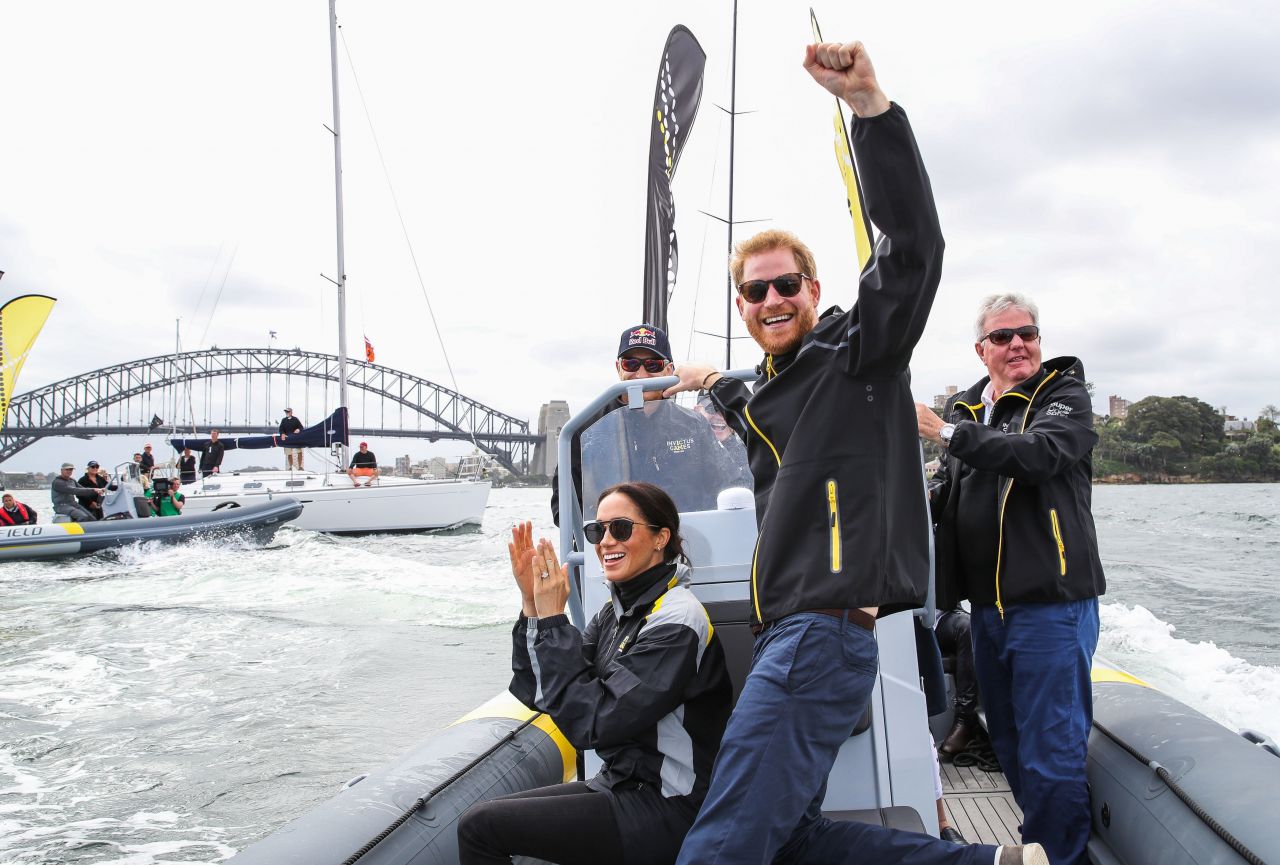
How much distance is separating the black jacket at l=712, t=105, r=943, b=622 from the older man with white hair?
718 millimetres

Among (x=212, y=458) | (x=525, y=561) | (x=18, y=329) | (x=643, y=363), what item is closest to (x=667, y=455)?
(x=643, y=363)

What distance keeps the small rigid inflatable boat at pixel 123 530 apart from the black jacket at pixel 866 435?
634 inches

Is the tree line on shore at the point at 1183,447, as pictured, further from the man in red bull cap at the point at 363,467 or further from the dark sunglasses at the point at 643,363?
the dark sunglasses at the point at 643,363

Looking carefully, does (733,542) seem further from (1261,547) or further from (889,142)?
(1261,547)

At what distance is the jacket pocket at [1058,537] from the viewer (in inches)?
87.5

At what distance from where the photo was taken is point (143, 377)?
88.4 meters

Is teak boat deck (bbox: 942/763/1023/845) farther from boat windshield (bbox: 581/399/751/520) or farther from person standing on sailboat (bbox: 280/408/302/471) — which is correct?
person standing on sailboat (bbox: 280/408/302/471)

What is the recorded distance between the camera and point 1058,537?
7.38ft

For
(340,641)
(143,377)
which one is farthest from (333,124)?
(143,377)

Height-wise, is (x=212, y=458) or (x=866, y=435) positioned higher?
(x=212, y=458)

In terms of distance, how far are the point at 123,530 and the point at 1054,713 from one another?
53.6ft

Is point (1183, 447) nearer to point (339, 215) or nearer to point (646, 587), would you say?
point (339, 215)

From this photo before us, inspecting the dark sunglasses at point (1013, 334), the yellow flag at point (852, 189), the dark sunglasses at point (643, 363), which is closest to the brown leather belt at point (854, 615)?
the dark sunglasses at point (1013, 334)

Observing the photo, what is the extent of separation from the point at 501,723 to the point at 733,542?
1248 mm
